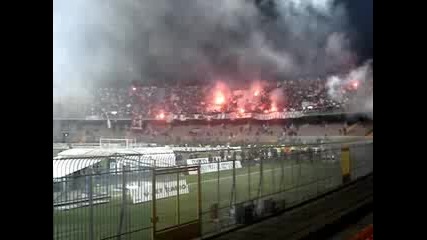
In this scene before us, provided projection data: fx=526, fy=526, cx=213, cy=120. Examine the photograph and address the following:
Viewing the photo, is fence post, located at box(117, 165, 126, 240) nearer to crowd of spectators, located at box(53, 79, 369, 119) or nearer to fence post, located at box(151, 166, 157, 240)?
fence post, located at box(151, 166, 157, 240)

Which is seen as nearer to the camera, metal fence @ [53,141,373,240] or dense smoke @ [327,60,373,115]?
metal fence @ [53,141,373,240]

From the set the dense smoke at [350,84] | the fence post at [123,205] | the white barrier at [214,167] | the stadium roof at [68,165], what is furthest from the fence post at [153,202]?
the dense smoke at [350,84]

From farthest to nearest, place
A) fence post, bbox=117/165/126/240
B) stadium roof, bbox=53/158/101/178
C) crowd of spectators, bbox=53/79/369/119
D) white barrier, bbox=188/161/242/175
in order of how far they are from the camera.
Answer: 1. crowd of spectators, bbox=53/79/369/119
2. white barrier, bbox=188/161/242/175
3. fence post, bbox=117/165/126/240
4. stadium roof, bbox=53/158/101/178

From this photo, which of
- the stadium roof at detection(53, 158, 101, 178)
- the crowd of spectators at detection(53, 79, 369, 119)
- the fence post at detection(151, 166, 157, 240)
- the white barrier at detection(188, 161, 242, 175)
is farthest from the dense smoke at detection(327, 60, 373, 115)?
the stadium roof at detection(53, 158, 101, 178)

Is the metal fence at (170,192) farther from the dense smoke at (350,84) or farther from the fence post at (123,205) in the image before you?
the dense smoke at (350,84)

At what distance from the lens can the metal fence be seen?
3471mm

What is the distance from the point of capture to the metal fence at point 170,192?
3.47 m

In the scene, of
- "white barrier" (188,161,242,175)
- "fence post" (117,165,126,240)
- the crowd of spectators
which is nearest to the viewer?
"fence post" (117,165,126,240)

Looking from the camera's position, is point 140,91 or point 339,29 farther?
point 339,29

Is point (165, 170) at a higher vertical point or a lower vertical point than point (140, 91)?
lower
